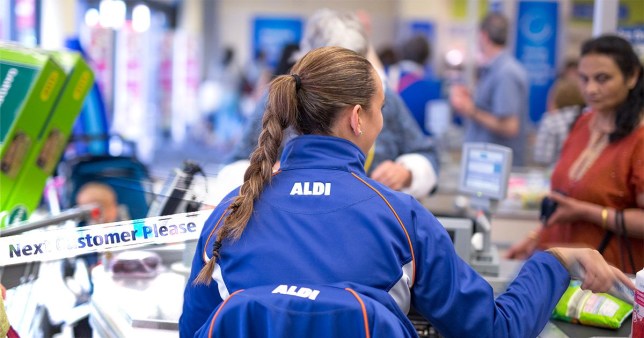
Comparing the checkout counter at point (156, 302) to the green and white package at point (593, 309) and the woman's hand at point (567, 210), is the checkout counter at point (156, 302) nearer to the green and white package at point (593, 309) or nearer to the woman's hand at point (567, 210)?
the green and white package at point (593, 309)

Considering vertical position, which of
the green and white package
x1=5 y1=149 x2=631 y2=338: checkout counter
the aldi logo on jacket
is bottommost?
x1=5 y1=149 x2=631 y2=338: checkout counter

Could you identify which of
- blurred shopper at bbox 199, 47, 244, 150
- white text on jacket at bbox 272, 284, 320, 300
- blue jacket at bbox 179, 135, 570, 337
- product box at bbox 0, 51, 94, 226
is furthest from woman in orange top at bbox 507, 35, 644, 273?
blurred shopper at bbox 199, 47, 244, 150

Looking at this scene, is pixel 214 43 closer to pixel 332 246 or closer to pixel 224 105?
pixel 224 105

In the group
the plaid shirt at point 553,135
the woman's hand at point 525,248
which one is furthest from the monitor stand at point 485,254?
the plaid shirt at point 553,135

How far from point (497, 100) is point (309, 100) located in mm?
3723

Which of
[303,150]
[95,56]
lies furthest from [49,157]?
[95,56]

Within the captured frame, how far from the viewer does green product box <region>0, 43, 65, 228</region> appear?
3045 millimetres

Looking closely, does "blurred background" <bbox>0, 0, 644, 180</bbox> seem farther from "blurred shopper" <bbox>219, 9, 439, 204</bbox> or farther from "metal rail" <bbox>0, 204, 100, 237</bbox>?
"metal rail" <bbox>0, 204, 100, 237</bbox>

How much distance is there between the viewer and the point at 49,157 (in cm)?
326

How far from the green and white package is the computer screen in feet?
1.80

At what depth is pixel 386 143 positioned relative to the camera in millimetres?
3227

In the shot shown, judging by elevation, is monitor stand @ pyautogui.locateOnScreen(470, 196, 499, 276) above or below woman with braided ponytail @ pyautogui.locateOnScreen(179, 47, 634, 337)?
below

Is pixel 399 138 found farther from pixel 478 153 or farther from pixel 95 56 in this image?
pixel 95 56

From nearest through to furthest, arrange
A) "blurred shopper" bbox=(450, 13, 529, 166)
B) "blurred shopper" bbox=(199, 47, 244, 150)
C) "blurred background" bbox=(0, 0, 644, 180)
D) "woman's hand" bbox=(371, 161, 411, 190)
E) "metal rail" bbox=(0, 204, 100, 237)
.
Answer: "metal rail" bbox=(0, 204, 100, 237) < "woman's hand" bbox=(371, 161, 411, 190) < "blurred shopper" bbox=(450, 13, 529, 166) < "blurred background" bbox=(0, 0, 644, 180) < "blurred shopper" bbox=(199, 47, 244, 150)
